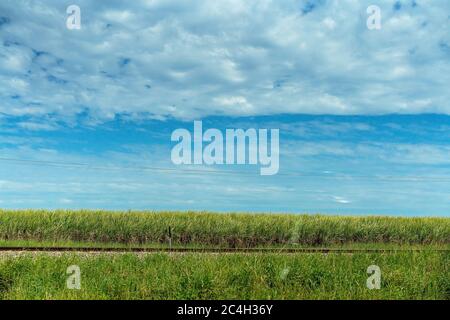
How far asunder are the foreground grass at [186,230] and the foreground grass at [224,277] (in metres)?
8.44

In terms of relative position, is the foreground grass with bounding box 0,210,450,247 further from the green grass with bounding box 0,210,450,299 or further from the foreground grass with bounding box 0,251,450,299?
the foreground grass with bounding box 0,251,450,299

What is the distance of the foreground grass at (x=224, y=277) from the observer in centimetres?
1048

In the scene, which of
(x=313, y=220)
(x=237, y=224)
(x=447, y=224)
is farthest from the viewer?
(x=447, y=224)

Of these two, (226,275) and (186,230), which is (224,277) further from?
(186,230)

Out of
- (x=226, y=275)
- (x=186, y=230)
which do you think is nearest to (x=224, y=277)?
(x=226, y=275)

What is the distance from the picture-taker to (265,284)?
36.0 ft

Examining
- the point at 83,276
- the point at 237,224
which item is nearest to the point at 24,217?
the point at 237,224

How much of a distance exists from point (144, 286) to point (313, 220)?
48.5 ft

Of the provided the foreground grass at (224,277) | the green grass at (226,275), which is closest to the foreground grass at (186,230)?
the green grass at (226,275)

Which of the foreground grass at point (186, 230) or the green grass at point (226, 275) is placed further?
the foreground grass at point (186, 230)

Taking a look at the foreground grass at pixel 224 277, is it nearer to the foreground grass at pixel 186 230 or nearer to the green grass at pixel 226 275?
the green grass at pixel 226 275
